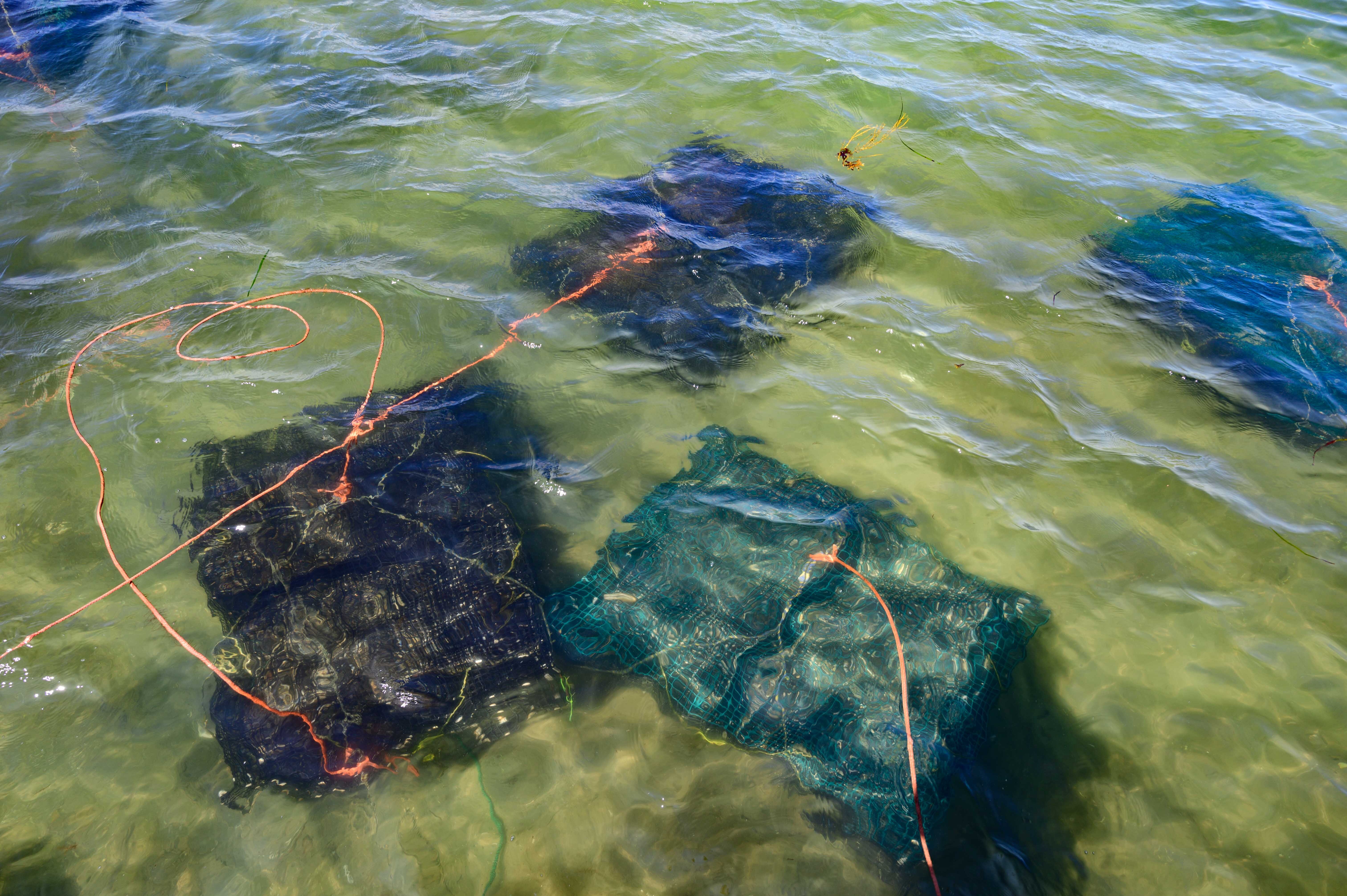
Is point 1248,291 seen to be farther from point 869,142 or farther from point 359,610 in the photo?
point 359,610

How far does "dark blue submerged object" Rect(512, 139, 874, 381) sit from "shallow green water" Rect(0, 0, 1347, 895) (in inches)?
12.0

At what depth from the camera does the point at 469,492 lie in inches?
167

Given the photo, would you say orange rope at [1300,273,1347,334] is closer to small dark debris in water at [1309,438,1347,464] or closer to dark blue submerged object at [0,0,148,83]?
small dark debris in water at [1309,438,1347,464]

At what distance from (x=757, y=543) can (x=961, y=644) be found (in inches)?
50.0

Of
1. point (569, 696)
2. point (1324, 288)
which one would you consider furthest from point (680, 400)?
point (1324, 288)

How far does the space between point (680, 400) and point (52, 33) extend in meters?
11.0

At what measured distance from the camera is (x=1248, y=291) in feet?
20.0

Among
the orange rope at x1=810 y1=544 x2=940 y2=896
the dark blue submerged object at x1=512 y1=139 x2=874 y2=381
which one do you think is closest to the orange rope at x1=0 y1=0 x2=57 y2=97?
the dark blue submerged object at x1=512 y1=139 x2=874 y2=381

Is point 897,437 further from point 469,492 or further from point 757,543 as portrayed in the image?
point 469,492

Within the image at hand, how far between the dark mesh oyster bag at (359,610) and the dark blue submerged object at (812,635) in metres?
0.41

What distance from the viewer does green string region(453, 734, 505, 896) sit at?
10.2 ft

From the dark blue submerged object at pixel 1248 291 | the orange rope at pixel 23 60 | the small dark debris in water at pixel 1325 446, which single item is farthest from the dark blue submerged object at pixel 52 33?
the small dark debris in water at pixel 1325 446

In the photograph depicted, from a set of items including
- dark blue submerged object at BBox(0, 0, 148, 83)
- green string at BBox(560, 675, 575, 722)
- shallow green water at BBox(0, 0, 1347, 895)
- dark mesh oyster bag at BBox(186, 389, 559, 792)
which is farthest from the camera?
dark blue submerged object at BBox(0, 0, 148, 83)

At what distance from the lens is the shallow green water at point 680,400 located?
3.25m
